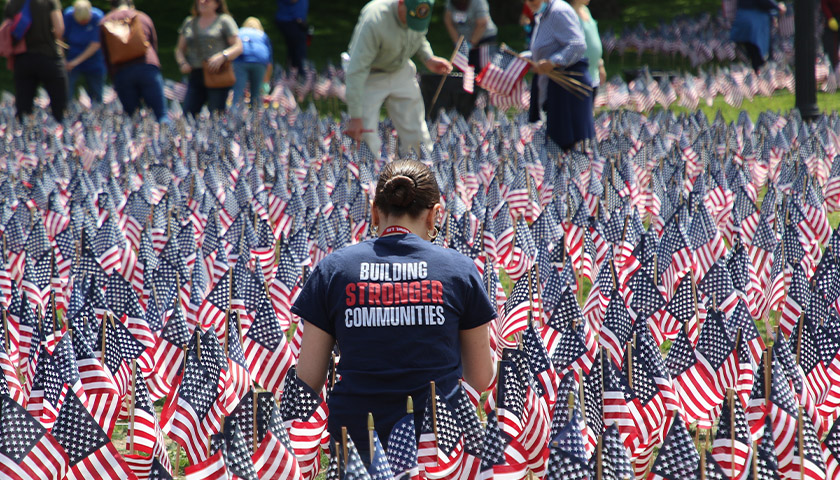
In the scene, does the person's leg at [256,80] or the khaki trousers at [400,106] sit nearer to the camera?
the khaki trousers at [400,106]

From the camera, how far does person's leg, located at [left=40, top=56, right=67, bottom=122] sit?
1428cm

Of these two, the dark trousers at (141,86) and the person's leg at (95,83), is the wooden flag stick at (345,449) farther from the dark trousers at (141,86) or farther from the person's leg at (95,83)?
the person's leg at (95,83)

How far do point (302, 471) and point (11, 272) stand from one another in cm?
413

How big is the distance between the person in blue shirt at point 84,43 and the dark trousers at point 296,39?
16.3 ft

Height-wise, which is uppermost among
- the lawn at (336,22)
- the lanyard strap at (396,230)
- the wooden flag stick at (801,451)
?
the lanyard strap at (396,230)

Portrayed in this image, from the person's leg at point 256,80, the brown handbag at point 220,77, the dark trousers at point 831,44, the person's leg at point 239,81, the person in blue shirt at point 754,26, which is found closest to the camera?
the brown handbag at point 220,77

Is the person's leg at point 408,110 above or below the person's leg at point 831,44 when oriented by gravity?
above

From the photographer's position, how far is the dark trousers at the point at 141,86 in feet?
48.2

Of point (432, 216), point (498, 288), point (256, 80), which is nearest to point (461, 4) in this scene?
point (256, 80)

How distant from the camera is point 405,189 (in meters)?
3.78

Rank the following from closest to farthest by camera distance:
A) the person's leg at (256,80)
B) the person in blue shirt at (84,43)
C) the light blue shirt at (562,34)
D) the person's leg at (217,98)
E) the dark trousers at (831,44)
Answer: the light blue shirt at (562,34) < the person's leg at (217,98) < the person's leg at (256,80) < the person in blue shirt at (84,43) < the dark trousers at (831,44)

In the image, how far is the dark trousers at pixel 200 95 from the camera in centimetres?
1499

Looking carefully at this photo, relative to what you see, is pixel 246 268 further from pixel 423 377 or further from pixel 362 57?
pixel 362 57

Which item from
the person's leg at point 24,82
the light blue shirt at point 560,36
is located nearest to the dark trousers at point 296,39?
the person's leg at point 24,82
